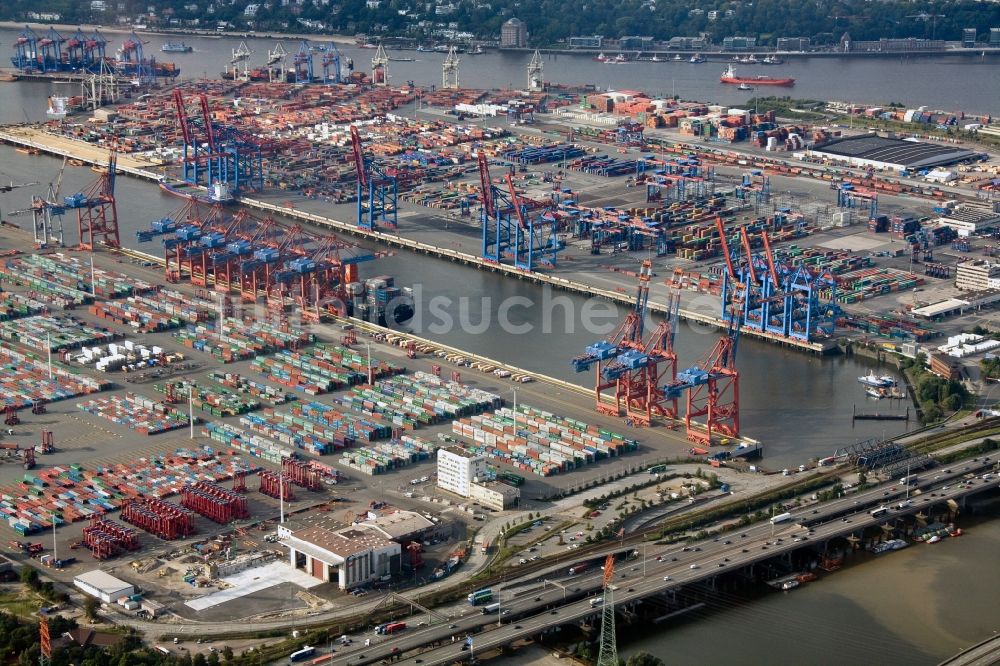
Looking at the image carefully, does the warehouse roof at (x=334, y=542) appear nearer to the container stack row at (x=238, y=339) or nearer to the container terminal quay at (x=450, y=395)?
the container terminal quay at (x=450, y=395)

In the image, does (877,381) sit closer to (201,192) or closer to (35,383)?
(35,383)

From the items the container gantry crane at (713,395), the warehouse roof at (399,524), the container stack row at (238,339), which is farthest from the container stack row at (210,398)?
the container gantry crane at (713,395)

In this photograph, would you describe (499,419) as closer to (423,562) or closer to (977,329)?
(423,562)

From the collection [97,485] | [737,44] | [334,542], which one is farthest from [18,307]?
[737,44]

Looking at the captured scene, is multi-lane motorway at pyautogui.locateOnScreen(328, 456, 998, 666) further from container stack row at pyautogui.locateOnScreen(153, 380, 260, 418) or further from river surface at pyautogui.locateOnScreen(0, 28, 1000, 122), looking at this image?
river surface at pyautogui.locateOnScreen(0, 28, 1000, 122)

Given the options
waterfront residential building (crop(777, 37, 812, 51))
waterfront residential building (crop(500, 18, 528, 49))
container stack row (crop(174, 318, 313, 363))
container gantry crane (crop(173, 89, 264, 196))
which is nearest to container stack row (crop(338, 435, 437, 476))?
container stack row (crop(174, 318, 313, 363))
